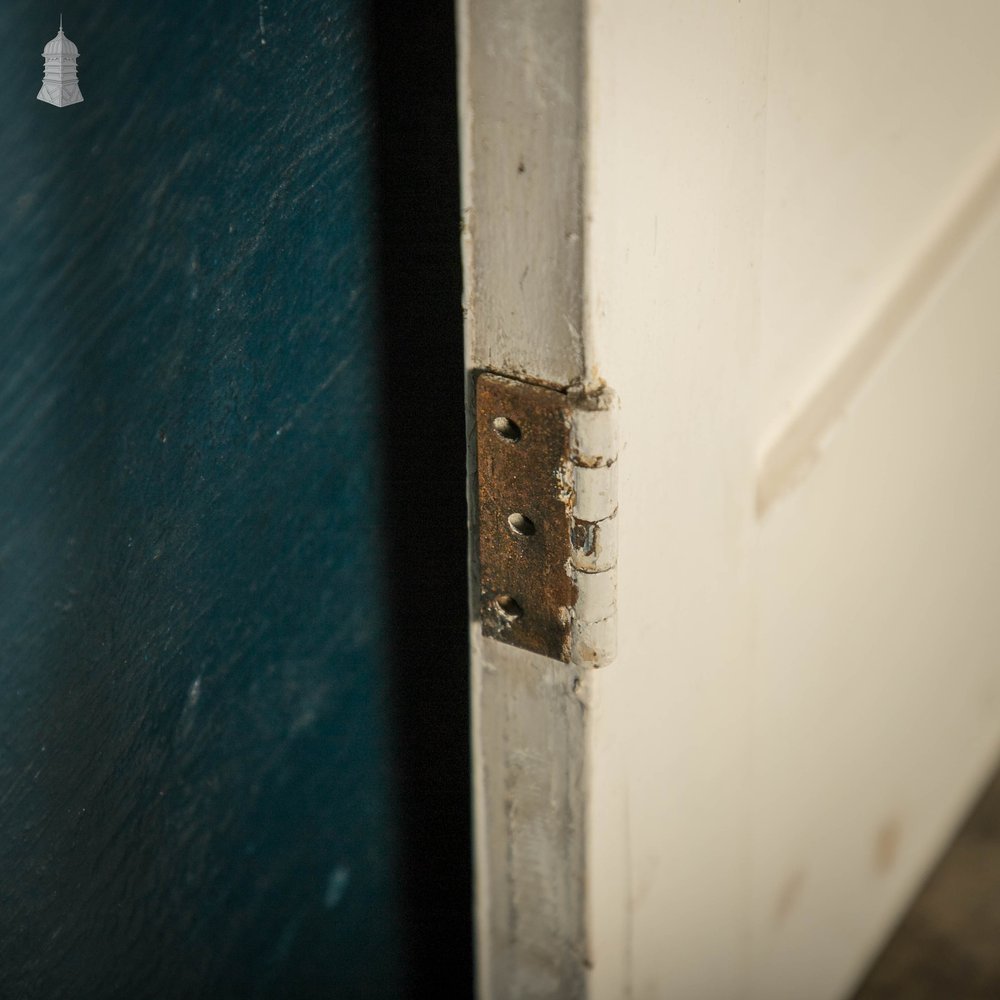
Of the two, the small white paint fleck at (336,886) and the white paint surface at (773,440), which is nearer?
the white paint surface at (773,440)

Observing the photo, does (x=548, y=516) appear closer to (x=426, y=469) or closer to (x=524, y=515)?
(x=524, y=515)

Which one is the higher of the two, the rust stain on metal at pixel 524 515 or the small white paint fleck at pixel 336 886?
the rust stain on metal at pixel 524 515

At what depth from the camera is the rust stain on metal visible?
0.77 m

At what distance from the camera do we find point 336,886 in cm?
99

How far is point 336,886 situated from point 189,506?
33 centimetres

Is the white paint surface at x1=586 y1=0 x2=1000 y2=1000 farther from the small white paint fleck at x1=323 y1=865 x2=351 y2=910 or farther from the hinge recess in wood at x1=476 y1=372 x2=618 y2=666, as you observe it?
the small white paint fleck at x1=323 y1=865 x2=351 y2=910

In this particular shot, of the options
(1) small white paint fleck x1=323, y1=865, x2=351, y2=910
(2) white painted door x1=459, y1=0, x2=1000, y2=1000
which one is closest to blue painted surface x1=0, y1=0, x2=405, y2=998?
(1) small white paint fleck x1=323, y1=865, x2=351, y2=910

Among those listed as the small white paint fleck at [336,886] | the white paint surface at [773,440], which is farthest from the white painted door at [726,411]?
the small white paint fleck at [336,886]

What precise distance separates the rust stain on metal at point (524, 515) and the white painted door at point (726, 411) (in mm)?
19

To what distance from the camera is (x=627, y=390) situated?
780 millimetres

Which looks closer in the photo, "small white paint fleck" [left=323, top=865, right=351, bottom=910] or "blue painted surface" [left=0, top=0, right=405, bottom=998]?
"blue painted surface" [left=0, top=0, right=405, bottom=998]

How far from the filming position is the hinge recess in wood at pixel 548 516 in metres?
0.76

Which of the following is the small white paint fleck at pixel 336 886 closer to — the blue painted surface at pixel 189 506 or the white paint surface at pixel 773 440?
the blue painted surface at pixel 189 506

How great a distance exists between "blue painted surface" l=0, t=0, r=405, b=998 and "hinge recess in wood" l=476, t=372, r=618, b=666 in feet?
0.37
